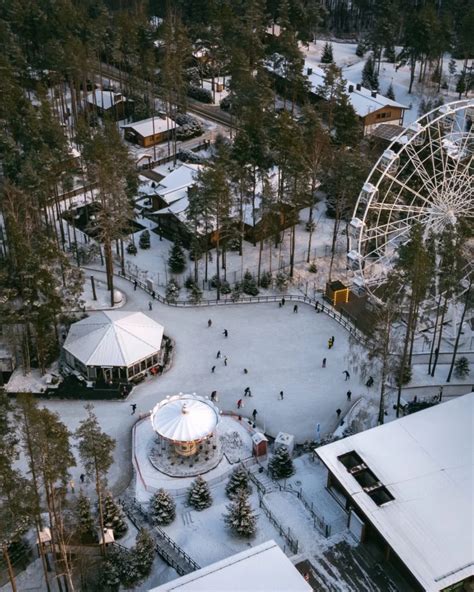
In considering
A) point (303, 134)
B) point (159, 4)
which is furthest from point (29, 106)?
point (159, 4)

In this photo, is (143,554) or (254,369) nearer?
(143,554)

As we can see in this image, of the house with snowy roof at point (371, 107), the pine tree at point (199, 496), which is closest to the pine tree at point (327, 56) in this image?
the house with snowy roof at point (371, 107)

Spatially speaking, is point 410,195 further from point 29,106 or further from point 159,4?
point 159,4

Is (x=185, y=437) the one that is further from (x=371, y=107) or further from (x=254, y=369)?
(x=371, y=107)

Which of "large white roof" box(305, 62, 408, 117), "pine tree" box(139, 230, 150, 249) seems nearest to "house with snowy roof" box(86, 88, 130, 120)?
"large white roof" box(305, 62, 408, 117)

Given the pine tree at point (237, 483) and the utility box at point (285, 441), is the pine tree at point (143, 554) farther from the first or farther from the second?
the utility box at point (285, 441)

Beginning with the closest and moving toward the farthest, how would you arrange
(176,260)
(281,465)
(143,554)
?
(143,554) → (281,465) → (176,260)

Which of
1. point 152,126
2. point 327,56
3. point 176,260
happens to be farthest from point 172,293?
point 327,56
